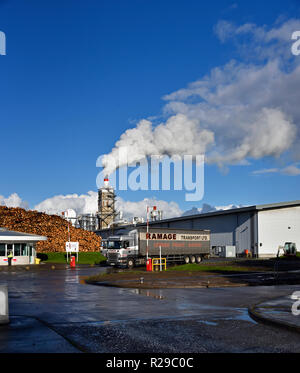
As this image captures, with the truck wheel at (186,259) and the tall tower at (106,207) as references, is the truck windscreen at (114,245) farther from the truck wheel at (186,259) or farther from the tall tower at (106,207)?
the tall tower at (106,207)

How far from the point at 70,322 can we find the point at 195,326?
3116 mm

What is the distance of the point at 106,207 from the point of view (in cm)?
12344

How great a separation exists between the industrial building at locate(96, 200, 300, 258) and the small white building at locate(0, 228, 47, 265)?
101 ft

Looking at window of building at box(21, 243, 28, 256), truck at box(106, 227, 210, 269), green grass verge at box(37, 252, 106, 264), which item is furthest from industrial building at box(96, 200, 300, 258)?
window of building at box(21, 243, 28, 256)

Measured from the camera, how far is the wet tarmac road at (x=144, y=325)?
838 centimetres

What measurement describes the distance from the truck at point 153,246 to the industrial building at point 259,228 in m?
15.4

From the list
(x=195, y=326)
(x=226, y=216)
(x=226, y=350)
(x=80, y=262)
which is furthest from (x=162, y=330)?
(x=226, y=216)

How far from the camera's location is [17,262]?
4562 centimetres

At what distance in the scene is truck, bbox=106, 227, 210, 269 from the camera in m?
40.8

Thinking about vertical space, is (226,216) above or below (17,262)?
above

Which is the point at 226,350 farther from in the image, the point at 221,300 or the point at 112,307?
the point at 221,300

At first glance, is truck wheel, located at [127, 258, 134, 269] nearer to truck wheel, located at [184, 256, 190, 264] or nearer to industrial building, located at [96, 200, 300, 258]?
truck wheel, located at [184, 256, 190, 264]

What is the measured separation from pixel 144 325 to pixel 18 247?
37975 millimetres
